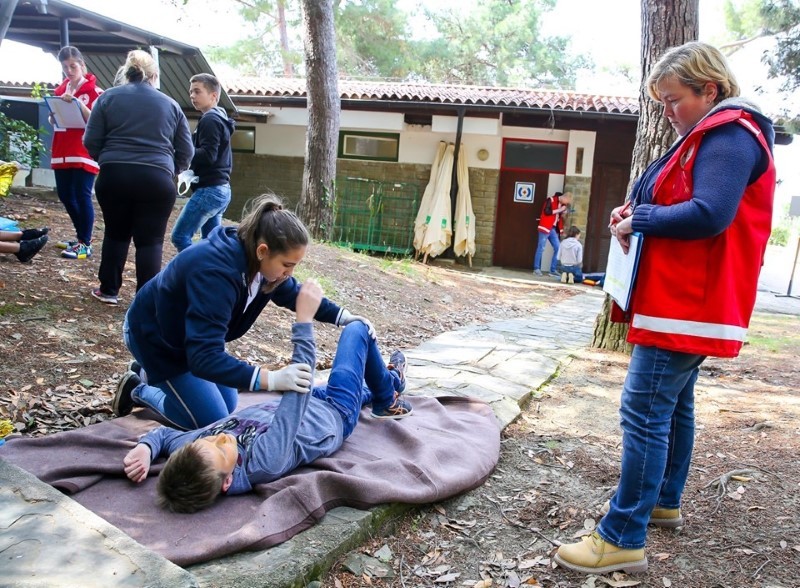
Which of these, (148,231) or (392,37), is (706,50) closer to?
(148,231)

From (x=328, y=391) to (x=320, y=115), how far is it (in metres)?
8.00

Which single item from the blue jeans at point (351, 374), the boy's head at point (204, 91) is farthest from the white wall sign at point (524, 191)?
the blue jeans at point (351, 374)

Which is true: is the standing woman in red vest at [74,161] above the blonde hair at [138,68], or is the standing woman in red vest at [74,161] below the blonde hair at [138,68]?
below

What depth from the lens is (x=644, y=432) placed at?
7.38ft

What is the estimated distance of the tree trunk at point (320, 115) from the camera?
10.2 metres

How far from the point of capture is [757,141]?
6.76 feet

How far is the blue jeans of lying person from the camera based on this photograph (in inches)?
117

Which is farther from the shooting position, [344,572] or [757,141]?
[344,572]

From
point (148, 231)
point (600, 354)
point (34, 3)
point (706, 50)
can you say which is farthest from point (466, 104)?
point (706, 50)

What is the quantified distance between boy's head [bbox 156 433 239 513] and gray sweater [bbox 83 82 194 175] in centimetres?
265

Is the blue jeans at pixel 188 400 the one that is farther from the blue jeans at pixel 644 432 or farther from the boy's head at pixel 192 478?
the blue jeans at pixel 644 432

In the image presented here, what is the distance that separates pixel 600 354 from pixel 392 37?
21.7m

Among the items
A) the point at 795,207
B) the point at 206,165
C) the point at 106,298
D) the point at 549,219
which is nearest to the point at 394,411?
the point at 106,298

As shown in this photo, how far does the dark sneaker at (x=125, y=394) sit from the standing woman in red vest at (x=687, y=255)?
2.26 m
